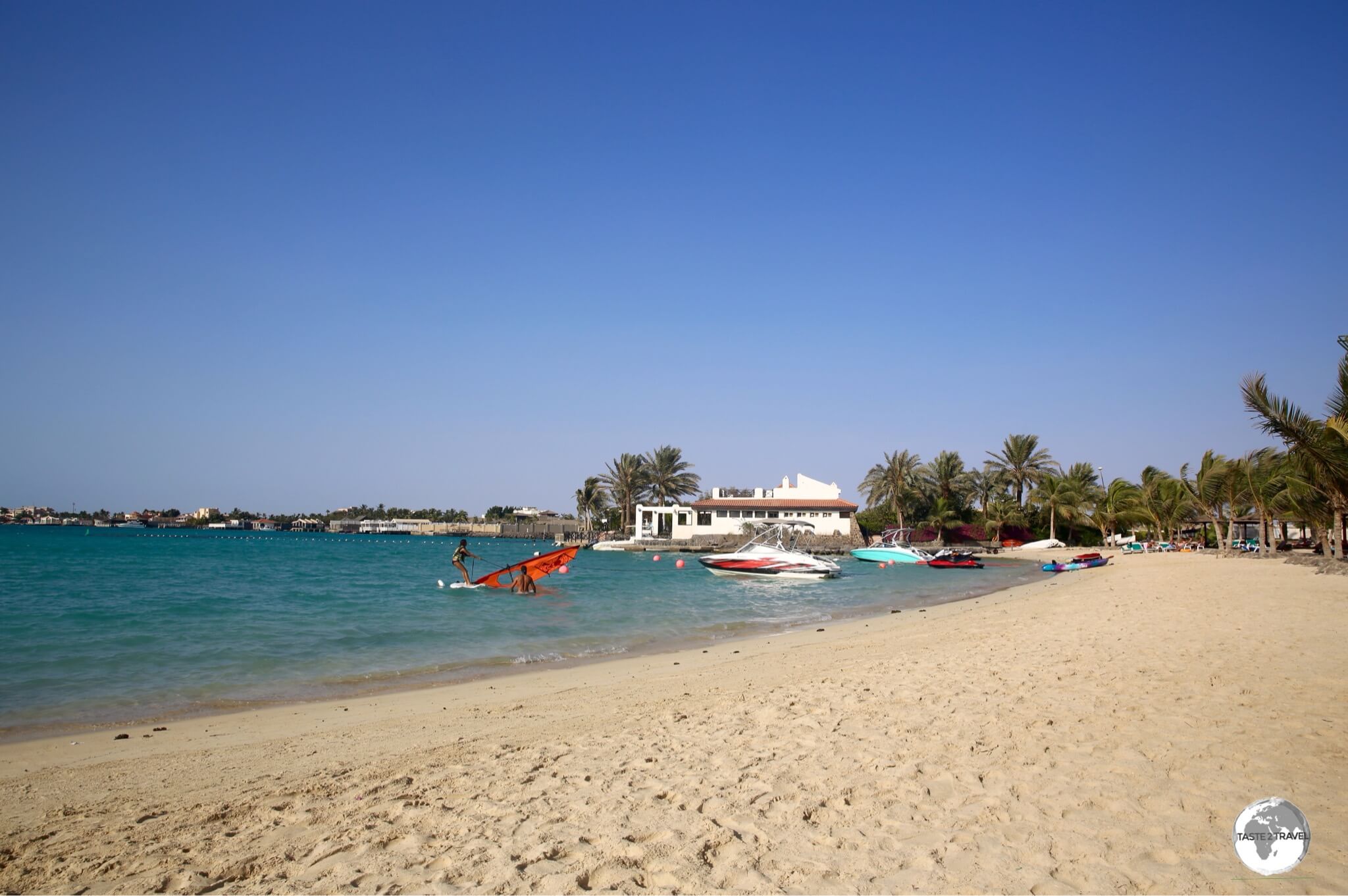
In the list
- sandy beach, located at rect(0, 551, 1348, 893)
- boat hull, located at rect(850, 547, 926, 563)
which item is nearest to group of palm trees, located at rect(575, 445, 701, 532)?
boat hull, located at rect(850, 547, 926, 563)

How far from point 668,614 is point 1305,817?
1729cm

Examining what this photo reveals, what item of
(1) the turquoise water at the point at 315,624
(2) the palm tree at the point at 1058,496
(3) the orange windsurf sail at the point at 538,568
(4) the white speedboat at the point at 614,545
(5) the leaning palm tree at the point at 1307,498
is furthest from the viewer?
(4) the white speedboat at the point at 614,545

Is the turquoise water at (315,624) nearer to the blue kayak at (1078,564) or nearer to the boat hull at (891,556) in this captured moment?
the blue kayak at (1078,564)

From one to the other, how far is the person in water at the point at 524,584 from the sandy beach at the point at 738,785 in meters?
15.4

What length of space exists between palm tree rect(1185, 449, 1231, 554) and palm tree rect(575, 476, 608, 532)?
60.1 meters

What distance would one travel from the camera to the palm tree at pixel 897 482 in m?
71.1

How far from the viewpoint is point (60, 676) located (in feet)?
36.9

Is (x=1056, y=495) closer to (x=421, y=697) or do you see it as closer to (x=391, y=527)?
(x=421, y=697)

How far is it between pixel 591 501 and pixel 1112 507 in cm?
5670

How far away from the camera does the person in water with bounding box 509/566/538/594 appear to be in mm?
25578

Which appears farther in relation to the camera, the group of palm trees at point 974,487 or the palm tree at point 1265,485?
the group of palm trees at point 974,487

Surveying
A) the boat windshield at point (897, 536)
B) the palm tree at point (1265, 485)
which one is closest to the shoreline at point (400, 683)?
the palm tree at point (1265, 485)

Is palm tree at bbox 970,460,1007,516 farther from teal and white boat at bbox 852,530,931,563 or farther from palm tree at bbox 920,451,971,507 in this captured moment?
teal and white boat at bbox 852,530,931,563

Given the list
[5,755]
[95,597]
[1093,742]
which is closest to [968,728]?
[1093,742]
